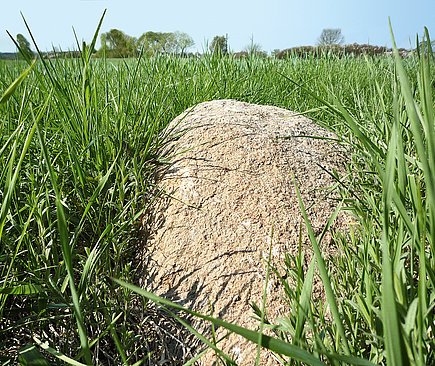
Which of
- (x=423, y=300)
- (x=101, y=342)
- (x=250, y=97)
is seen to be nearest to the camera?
(x=423, y=300)

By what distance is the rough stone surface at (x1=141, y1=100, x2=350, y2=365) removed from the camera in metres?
1.52

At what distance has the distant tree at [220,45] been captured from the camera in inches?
170

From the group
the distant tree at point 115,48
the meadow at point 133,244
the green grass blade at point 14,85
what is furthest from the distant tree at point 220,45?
the green grass blade at point 14,85

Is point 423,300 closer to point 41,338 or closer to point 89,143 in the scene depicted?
point 41,338

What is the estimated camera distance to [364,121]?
239 centimetres

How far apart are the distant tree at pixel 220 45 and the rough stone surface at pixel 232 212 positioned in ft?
7.25

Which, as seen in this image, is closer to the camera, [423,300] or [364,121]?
[423,300]

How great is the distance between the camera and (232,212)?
1.73 metres

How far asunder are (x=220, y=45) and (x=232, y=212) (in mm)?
3048

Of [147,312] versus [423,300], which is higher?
[423,300]

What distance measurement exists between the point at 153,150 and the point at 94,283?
28.7 inches

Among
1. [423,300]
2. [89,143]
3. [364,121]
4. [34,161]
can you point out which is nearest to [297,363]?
[423,300]

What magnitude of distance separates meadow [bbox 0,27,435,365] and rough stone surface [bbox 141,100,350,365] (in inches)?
3.0

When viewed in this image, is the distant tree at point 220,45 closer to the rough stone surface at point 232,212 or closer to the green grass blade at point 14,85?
the rough stone surface at point 232,212
